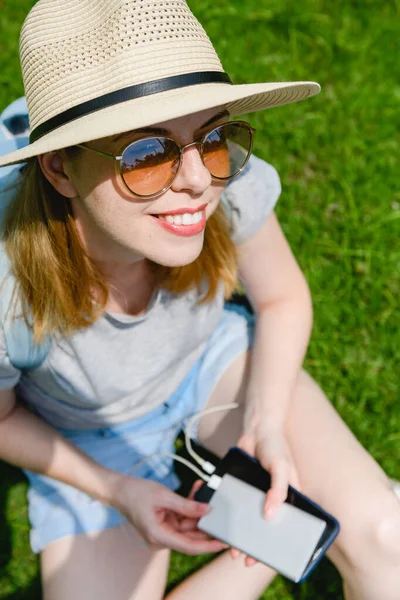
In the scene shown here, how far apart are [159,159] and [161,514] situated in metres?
1.19

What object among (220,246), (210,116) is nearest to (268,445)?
(220,246)

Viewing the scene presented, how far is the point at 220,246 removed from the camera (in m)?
2.10

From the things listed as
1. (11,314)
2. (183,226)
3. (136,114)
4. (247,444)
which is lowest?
(247,444)

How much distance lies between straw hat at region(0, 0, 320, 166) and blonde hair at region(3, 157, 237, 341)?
0.25 m

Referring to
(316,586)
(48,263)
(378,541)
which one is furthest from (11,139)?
(316,586)

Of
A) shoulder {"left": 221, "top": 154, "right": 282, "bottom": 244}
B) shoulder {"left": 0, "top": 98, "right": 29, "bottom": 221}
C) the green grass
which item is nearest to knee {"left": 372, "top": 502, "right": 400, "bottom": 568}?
the green grass

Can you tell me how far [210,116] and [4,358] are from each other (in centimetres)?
84

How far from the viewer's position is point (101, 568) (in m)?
2.21

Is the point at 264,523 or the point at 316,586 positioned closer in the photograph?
the point at 264,523

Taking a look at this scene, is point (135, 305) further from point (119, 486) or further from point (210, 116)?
point (210, 116)

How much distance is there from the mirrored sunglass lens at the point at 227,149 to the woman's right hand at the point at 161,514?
1.03 m

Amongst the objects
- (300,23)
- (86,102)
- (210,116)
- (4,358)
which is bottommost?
(300,23)

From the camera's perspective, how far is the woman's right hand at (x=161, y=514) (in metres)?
2.08

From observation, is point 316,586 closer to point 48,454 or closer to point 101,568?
point 101,568
